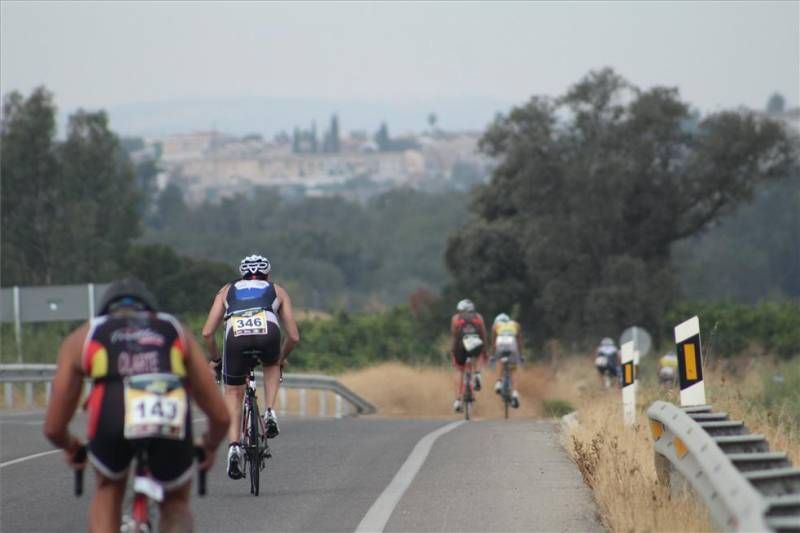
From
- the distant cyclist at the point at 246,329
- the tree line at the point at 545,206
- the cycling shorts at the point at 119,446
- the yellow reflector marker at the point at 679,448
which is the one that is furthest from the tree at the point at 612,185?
the cycling shorts at the point at 119,446

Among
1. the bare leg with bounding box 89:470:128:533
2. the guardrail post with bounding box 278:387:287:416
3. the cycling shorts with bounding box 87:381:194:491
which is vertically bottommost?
the bare leg with bounding box 89:470:128:533

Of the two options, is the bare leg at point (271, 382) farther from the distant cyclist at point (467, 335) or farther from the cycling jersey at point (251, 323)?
the distant cyclist at point (467, 335)

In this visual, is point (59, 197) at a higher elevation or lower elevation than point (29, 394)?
higher

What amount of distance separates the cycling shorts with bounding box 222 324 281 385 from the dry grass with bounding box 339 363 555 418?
749 inches

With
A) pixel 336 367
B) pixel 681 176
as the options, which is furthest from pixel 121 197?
pixel 681 176

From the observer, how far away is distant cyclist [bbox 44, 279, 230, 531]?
23.3ft

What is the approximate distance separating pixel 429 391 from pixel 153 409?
28.2m

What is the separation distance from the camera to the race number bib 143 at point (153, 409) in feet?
23.1

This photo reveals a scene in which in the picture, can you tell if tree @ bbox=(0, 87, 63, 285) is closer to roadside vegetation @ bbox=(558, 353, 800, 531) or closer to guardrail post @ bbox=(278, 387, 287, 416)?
guardrail post @ bbox=(278, 387, 287, 416)

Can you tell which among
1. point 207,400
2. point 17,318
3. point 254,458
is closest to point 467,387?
point 17,318

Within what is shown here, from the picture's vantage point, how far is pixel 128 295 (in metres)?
7.36

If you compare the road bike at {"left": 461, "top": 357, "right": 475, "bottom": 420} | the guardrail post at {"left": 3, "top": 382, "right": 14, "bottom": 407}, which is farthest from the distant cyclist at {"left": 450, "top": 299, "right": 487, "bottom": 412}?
the guardrail post at {"left": 3, "top": 382, "right": 14, "bottom": 407}

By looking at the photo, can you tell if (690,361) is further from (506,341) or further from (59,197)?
(59,197)

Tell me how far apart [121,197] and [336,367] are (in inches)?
476
